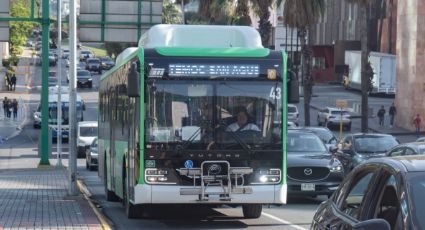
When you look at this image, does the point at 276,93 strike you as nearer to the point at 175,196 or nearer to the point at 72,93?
the point at 175,196

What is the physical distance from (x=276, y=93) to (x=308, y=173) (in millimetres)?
5531

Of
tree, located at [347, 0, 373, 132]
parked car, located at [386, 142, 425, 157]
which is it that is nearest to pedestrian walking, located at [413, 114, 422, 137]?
tree, located at [347, 0, 373, 132]

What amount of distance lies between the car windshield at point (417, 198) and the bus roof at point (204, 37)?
10849mm

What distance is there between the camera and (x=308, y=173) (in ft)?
68.2

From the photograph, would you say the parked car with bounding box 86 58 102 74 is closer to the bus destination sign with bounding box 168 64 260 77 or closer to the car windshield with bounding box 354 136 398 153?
the car windshield with bounding box 354 136 398 153

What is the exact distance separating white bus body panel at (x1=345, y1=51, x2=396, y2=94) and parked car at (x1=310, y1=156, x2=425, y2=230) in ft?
222

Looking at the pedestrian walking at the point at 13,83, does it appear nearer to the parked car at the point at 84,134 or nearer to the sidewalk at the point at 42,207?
the parked car at the point at 84,134

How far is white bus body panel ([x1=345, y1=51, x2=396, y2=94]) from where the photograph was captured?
2923 inches

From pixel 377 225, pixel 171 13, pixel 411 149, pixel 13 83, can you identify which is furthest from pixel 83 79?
pixel 377 225

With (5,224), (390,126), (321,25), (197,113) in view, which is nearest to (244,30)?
(197,113)

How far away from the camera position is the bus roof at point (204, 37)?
16.8m

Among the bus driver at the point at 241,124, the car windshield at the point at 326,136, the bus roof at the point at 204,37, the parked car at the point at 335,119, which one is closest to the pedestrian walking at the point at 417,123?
the parked car at the point at 335,119

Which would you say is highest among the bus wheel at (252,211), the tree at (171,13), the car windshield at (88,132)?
the tree at (171,13)

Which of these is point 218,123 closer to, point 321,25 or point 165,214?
point 165,214
